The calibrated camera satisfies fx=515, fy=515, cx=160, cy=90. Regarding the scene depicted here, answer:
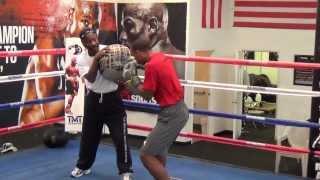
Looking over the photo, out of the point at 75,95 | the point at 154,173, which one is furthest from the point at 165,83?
the point at 75,95

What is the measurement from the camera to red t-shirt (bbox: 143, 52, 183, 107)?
3.80m

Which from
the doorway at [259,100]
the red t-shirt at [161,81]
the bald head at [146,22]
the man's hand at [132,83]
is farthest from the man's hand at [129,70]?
the doorway at [259,100]

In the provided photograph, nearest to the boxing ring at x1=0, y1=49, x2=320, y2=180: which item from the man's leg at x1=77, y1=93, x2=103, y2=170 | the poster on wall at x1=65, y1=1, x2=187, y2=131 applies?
the man's leg at x1=77, y1=93, x2=103, y2=170

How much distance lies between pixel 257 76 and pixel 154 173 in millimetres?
7108

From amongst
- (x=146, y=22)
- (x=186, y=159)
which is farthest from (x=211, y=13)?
(x=186, y=159)

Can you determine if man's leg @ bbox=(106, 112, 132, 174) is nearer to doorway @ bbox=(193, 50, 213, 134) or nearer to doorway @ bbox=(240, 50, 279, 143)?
doorway @ bbox=(193, 50, 213, 134)

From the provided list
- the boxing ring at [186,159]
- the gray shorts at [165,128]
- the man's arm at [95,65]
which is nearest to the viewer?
the gray shorts at [165,128]

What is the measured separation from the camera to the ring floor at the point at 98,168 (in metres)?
4.85

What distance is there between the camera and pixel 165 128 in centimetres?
396

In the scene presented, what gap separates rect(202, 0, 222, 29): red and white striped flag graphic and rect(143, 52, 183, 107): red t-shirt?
17.0 ft

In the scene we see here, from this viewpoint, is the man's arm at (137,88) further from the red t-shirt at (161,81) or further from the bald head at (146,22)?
the bald head at (146,22)

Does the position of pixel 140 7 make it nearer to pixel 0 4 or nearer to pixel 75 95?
pixel 0 4

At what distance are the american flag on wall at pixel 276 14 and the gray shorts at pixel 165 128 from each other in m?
5.68

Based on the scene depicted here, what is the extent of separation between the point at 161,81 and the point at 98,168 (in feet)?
5.34
